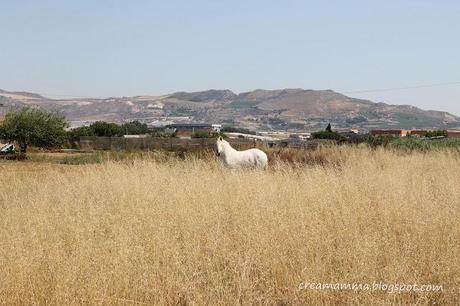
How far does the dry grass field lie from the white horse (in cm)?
643

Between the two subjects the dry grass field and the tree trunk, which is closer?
the dry grass field

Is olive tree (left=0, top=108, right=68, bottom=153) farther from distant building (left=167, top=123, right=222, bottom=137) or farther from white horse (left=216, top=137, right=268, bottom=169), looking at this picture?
distant building (left=167, top=123, right=222, bottom=137)

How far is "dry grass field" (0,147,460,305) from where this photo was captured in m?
4.49

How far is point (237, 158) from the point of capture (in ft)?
51.5

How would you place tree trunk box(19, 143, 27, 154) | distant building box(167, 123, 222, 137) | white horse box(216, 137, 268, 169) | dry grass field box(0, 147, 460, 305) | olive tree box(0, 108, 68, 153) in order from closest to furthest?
dry grass field box(0, 147, 460, 305), white horse box(216, 137, 268, 169), olive tree box(0, 108, 68, 153), tree trunk box(19, 143, 27, 154), distant building box(167, 123, 222, 137)

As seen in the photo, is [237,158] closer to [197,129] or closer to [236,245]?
[236,245]

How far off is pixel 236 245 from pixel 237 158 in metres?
10.0

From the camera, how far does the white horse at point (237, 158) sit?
1534cm

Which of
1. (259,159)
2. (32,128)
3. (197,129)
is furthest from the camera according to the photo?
(197,129)

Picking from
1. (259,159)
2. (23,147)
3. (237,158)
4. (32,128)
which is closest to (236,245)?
(237,158)

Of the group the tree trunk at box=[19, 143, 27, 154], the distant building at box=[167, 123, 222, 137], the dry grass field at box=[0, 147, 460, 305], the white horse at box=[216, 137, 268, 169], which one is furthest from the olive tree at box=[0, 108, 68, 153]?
the distant building at box=[167, 123, 222, 137]

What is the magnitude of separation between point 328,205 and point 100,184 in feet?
16.4

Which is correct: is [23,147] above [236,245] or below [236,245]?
below

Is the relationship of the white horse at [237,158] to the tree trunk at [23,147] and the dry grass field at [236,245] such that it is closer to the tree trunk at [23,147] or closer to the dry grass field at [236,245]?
the dry grass field at [236,245]
